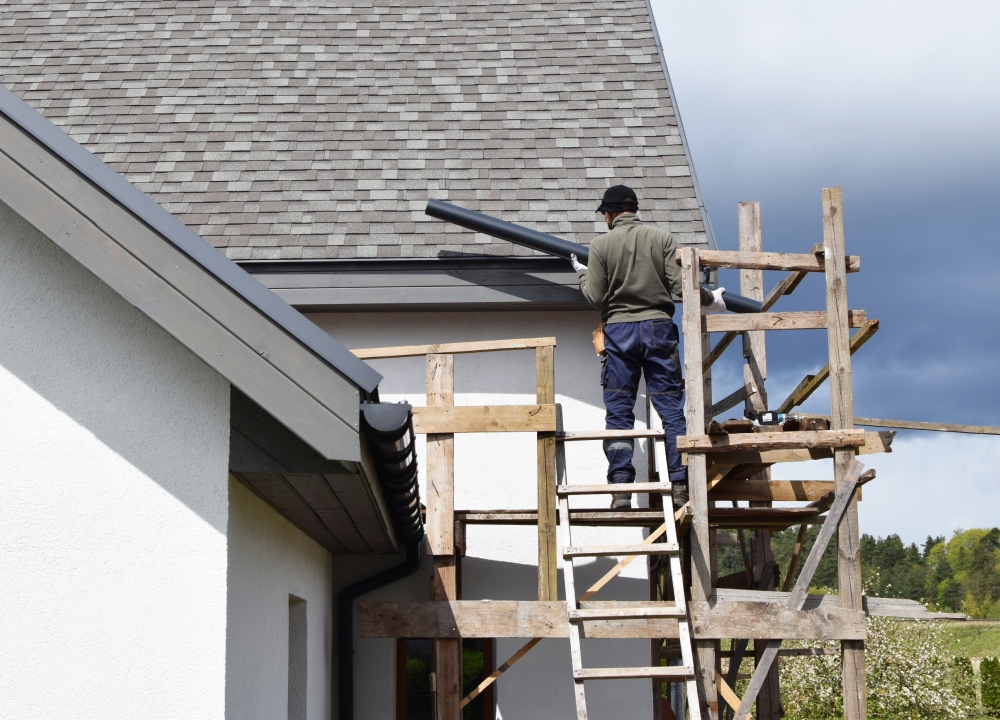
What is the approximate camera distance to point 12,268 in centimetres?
439

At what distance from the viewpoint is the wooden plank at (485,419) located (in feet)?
23.1

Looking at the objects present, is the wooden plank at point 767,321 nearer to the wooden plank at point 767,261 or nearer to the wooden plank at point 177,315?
the wooden plank at point 767,261

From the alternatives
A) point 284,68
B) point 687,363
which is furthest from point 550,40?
point 687,363

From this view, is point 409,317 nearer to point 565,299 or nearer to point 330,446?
point 565,299

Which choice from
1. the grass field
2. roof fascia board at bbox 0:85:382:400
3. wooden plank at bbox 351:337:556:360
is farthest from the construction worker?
the grass field

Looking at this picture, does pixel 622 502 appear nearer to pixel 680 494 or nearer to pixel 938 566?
pixel 680 494

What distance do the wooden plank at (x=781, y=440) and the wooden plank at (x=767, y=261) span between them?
1075 millimetres

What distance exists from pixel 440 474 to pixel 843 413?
8.50 feet

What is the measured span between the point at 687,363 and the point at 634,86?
499 centimetres

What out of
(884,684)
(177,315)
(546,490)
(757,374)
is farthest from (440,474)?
(884,684)

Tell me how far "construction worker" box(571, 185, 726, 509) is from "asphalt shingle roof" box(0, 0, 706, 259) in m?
1.56

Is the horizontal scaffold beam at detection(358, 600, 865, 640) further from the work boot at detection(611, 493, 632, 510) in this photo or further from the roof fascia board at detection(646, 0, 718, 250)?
the roof fascia board at detection(646, 0, 718, 250)

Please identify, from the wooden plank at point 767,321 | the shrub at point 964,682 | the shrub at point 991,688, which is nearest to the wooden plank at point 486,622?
the wooden plank at point 767,321

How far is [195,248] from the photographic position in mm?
4098
